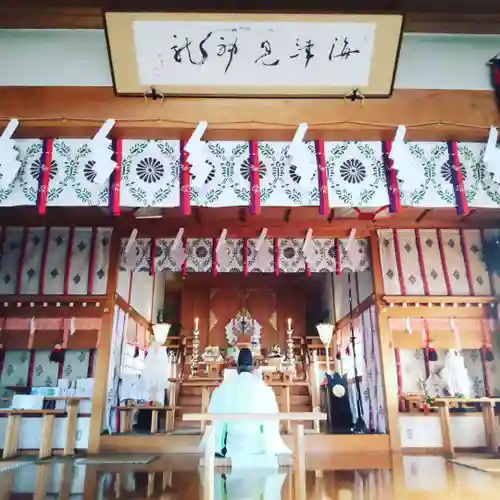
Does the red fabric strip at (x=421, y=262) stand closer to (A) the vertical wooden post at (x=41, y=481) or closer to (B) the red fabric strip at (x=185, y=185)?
(B) the red fabric strip at (x=185, y=185)

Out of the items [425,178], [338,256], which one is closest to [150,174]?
[425,178]

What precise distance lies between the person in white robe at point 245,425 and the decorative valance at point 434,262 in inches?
116

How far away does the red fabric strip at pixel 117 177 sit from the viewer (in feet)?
10.6

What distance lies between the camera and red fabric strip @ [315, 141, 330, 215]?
3.29 m

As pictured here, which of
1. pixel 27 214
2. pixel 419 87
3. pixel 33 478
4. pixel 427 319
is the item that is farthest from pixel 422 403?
pixel 27 214

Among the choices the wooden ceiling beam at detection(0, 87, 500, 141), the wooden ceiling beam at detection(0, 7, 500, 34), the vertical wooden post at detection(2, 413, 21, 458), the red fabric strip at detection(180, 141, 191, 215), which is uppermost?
the wooden ceiling beam at detection(0, 7, 500, 34)

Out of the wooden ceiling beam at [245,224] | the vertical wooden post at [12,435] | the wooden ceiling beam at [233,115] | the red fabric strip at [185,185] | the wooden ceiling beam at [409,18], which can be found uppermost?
the wooden ceiling beam at [409,18]

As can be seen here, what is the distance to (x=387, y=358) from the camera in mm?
6094

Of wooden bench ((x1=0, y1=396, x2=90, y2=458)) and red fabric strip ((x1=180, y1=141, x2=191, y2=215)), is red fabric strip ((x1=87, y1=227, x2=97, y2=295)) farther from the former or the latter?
red fabric strip ((x1=180, y1=141, x2=191, y2=215))

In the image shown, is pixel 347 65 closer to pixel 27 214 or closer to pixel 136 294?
pixel 27 214

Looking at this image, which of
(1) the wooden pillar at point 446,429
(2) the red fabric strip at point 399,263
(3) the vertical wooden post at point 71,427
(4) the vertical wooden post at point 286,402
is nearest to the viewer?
(3) the vertical wooden post at point 71,427

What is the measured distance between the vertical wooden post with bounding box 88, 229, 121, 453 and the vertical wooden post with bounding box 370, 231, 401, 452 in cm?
369

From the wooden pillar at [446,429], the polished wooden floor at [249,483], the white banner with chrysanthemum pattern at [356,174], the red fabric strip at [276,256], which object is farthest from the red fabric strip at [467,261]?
the white banner with chrysanthemum pattern at [356,174]

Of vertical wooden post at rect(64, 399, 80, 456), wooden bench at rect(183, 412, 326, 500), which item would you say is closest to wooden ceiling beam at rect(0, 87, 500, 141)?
wooden bench at rect(183, 412, 326, 500)
